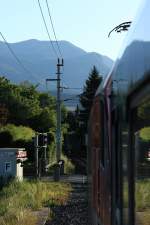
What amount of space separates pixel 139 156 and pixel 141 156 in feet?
0.31

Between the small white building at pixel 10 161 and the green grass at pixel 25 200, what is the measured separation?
2358 millimetres

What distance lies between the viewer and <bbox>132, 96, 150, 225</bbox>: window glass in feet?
13.9

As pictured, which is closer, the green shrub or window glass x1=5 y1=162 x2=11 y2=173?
window glass x1=5 y1=162 x2=11 y2=173

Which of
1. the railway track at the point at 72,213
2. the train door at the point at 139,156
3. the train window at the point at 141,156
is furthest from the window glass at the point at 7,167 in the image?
the train window at the point at 141,156

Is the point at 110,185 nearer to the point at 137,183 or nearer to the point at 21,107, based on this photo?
the point at 137,183

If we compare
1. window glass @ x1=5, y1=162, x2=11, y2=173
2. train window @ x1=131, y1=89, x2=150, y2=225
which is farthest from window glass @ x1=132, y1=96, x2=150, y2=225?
window glass @ x1=5, y1=162, x2=11, y2=173

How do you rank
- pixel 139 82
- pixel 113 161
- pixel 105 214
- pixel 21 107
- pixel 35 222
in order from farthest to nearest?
pixel 21 107 < pixel 35 222 < pixel 105 214 < pixel 113 161 < pixel 139 82

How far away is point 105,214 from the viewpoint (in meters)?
7.61

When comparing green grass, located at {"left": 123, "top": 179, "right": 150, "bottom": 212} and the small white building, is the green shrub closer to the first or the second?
the small white building

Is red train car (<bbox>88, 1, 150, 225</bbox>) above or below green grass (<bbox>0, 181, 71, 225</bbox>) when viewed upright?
above

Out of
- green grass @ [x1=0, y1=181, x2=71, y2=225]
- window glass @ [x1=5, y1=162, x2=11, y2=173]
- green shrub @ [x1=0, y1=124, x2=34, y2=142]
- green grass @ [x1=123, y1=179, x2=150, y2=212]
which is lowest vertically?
green grass @ [x1=0, y1=181, x2=71, y2=225]

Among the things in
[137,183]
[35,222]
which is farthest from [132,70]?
[35,222]

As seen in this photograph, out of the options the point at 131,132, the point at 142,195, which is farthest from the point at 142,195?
the point at 131,132

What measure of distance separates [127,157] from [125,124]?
0.79 feet
